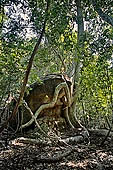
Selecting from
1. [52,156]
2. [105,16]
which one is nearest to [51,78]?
[105,16]

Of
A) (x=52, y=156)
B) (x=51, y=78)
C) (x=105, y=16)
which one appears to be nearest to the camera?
(x=52, y=156)

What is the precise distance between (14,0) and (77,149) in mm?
4211

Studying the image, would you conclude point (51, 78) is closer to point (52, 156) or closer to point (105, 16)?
point (105, 16)

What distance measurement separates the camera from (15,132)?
8125 millimetres

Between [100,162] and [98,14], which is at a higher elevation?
[98,14]

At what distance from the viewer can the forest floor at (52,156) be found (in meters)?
4.98

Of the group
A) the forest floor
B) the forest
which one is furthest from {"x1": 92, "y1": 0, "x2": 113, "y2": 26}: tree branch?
the forest floor

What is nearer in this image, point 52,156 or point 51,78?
point 52,156

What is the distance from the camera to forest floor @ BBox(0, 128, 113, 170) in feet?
16.3

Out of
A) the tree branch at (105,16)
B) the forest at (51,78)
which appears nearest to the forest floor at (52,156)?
the forest at (51,78)

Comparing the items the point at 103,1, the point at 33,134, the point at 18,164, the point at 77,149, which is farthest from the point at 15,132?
the point at 103,1

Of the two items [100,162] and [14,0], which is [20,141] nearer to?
[100,162]

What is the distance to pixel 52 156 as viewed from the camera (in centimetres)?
554

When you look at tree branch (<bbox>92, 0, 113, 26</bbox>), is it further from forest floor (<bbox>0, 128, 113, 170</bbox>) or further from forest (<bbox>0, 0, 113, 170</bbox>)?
forest floor (<bbox>0, 128, 113, 170</bbox>)
